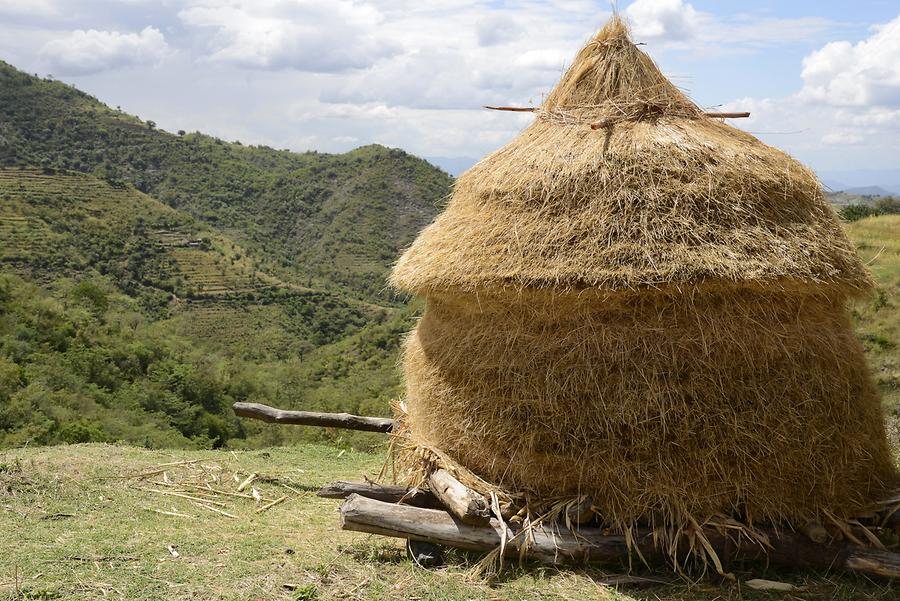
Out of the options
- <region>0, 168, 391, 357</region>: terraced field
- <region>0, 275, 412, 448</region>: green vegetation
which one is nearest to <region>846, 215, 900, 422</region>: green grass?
<region>0, 275, 412, 448</region>: green vegetation

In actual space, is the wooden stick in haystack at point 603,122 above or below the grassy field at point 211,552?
above

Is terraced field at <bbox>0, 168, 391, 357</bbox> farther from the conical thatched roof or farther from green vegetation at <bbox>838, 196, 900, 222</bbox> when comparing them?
the conical thatched roof

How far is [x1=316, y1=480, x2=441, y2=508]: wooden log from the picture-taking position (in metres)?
6.43

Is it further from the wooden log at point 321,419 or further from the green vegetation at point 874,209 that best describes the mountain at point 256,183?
the wooden log at point 321,419

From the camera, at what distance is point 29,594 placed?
5.23m

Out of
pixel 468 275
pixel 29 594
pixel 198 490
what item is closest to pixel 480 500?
pixel 468 275

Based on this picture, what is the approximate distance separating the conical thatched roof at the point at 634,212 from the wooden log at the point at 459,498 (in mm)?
1679

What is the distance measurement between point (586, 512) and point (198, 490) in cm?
501

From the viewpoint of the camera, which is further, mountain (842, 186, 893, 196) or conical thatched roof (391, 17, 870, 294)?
mountain (842, 186, 893, 196)

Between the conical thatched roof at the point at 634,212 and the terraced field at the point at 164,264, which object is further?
the terraced field at the point at 164,264

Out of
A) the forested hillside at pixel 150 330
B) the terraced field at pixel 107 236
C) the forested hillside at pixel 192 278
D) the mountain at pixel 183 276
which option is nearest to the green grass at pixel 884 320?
the forested hillside at pixel 192 278

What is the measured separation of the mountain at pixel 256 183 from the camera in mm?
61938

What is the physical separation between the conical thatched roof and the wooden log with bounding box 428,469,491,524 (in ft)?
5.51

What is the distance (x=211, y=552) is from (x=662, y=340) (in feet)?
14.2
